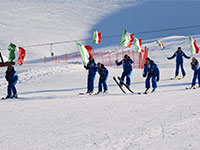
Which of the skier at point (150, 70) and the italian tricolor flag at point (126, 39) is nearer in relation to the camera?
the skier at point (150, 70)

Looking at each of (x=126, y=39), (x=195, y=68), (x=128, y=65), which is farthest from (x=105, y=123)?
(x=126, y=39)

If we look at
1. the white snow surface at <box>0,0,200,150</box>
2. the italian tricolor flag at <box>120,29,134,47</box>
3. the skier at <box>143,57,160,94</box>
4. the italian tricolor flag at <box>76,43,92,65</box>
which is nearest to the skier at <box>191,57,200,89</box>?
the white snow surface at <box>0,0,200,150</box>

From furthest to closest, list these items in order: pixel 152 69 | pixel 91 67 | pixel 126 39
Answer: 1. pixel 126 39
2. pixel 91 67
3. pixel 152 69

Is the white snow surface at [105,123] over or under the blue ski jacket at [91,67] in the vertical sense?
under

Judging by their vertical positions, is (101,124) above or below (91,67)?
below

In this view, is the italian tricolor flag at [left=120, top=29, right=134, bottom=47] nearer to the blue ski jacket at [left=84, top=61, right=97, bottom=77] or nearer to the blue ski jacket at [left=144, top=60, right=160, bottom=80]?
the blue ski jacket at [left=84, top=61, right=97, bottom=77]

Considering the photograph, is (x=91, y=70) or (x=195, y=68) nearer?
(x=91, y=70)

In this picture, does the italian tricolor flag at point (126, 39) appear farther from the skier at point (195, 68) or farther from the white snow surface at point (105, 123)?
the skier at point (195, 68)

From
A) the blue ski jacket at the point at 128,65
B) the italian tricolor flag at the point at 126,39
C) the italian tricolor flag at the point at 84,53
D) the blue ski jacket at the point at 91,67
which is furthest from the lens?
the italian tricolor flag at the point at 126,39

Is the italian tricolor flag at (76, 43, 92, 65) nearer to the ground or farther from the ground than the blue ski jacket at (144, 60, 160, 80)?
farther from the ground

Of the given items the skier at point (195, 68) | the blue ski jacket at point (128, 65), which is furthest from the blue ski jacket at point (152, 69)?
the blue ski jacket at point (128, 65)

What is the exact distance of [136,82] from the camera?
1655 centimetres

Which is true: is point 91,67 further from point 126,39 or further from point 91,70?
point 126,39

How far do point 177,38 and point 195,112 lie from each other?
29.6m
